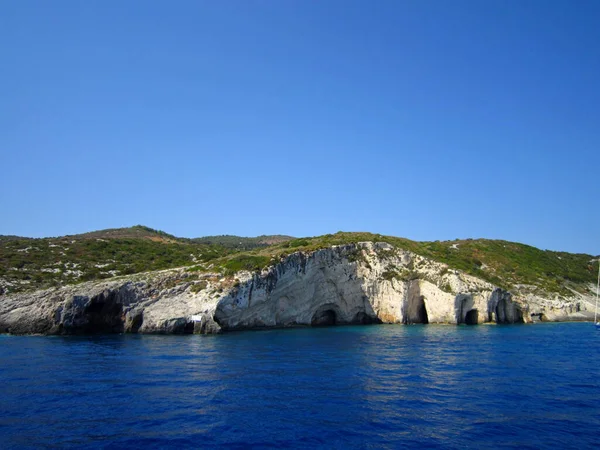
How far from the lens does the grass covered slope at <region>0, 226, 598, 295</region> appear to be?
59.2 m

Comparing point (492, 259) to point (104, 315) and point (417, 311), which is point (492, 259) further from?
point (104, 315)

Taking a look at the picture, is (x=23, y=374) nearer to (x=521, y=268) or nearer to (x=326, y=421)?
(x=326, y=421)

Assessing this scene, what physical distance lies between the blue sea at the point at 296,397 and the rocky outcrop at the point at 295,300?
467 inches

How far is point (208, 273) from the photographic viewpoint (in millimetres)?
53219

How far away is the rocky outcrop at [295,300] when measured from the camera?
47188mm

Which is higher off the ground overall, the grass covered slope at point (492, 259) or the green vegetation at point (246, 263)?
the grass covered slope at point (492, 259)

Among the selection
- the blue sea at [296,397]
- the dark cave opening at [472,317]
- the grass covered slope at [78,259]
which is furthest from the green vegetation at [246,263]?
the dark cave opening at [472,317]

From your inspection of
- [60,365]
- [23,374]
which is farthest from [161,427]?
[60,365]

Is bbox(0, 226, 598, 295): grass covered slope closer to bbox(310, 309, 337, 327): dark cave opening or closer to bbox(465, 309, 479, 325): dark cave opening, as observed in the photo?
bbox(465, 309, 479, 325): dark cave opening

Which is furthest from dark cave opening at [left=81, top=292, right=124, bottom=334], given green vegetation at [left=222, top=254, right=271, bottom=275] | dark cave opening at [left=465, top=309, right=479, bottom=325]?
dark cave opening at [left=465, top=309, right=479, bottom=325]

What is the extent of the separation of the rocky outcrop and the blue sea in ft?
38.9

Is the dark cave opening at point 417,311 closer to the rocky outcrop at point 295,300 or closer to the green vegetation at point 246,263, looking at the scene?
the rocky outcrop at point 295,300

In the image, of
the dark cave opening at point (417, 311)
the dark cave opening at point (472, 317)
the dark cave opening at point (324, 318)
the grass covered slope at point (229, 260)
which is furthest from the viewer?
the dark cave opening at point (472, 317)

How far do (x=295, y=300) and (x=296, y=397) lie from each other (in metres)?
39.5
